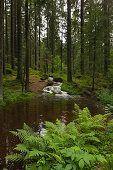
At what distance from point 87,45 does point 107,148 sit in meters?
13.0

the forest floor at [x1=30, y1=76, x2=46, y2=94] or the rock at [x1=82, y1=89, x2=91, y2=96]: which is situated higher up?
the forest floor at [x1=30, y1=76, x2=46, y2=94]

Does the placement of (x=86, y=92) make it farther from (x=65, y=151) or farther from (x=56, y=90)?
(x=65, y=151)

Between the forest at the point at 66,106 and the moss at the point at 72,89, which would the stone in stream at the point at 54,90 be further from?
the moss at the point at 72,89

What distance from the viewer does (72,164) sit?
2203 millimetres

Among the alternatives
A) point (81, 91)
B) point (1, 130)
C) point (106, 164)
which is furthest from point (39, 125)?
point (81, 91)

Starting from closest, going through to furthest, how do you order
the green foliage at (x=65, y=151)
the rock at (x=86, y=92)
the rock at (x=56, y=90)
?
the green foliage at (x=65, y=151)
the rock at (x=86, y=92)
the rock at (x=56, y=90)

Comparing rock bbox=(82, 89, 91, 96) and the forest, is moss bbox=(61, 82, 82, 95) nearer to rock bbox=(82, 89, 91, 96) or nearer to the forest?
the forest

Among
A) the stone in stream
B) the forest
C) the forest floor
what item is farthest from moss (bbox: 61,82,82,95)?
the forest floor

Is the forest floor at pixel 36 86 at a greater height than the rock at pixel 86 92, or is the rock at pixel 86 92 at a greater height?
the forest floor at pixel 36 86

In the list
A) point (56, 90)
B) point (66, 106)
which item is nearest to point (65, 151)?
point (66, 106)

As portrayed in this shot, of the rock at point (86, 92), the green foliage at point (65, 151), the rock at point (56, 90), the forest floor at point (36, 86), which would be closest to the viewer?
the green foliage at point (65, 151)

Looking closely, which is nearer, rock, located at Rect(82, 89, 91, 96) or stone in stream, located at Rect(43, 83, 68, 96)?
rock, located at Rect(82, 89, 91, 96)

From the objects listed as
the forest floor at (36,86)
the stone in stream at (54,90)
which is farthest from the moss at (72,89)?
the forest floor at (36,86)

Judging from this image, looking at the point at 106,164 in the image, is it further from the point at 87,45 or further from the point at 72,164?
the point at 87,45
